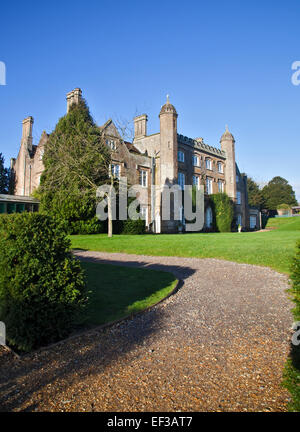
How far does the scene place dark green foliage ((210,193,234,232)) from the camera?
35.8 metres

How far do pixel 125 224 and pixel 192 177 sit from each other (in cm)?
1446

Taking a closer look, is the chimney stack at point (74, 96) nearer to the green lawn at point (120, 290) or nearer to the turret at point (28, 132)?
the turret at point (28, 132)

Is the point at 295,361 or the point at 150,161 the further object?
the point at 150,161

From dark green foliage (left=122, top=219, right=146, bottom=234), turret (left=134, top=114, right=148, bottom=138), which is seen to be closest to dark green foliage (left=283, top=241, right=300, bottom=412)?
dark green foliage (left=122, top=219, right=146, bottom=234)

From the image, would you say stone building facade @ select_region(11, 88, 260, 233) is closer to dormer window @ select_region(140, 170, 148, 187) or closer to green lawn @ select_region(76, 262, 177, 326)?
dormer window @ select_region(140, 170, 148, 187)

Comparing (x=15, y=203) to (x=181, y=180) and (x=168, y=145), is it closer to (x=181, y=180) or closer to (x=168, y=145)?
(x=168, y=145)

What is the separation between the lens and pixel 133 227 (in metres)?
25.6

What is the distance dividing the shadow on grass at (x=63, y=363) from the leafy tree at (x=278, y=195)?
229 feet

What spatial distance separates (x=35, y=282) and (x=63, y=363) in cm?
111

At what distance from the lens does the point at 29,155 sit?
3062 cm

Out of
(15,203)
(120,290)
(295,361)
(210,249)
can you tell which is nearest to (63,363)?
(295,361)

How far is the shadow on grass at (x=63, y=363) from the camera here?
2.81 meters
